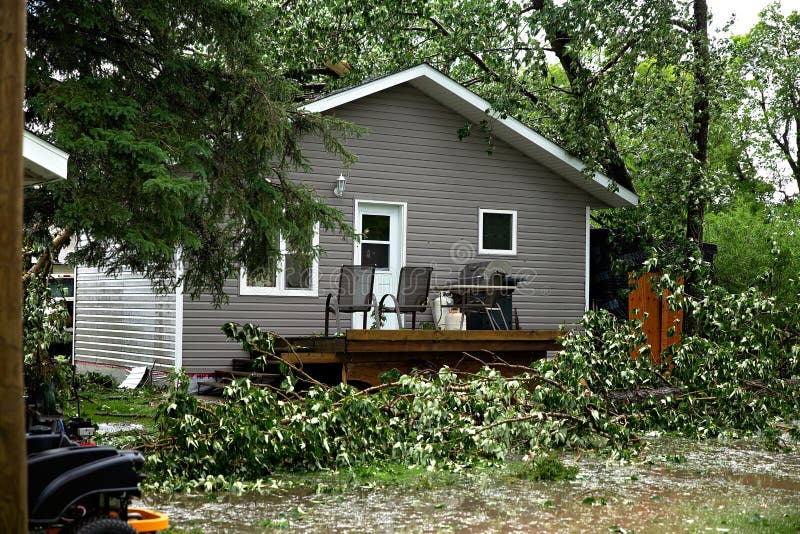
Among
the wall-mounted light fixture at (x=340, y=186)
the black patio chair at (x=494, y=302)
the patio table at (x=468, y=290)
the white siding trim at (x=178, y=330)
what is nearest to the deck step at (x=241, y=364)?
the white siding trim at (x=178, y=330)

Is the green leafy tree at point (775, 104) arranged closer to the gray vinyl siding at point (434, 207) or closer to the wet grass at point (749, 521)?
the gray vinyl siding at point (434, 207)

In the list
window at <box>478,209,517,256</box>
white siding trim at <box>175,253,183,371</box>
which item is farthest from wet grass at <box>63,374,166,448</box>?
window at <box>478,209,517,256</box>

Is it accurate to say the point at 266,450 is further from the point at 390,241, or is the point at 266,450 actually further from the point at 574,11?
the point at 574,11

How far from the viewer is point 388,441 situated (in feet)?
26.4

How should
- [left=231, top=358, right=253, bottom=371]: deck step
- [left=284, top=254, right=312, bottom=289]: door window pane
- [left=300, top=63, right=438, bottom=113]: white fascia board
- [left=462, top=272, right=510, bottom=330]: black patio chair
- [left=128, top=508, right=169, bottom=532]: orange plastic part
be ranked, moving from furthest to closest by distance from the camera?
[left=284, top=254, right=312, bottom=289]: door window pane, [left=300, top=63, right=438, bottom=113]: white fascia board, [left=231, top=358, right=253, bottom=371]: deck step, [left=462, top=272, right=510, bottom=330]: black patio chair, [left=128, top=508, right=169, bottom=532]: orange plastic part

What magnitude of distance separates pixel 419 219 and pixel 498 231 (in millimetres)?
1571

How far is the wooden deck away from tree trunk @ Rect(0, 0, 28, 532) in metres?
7.56

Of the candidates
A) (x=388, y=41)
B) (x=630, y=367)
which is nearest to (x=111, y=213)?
(x=630, y=367)

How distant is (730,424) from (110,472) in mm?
7559

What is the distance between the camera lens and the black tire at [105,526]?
411cm

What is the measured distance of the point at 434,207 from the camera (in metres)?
15.3

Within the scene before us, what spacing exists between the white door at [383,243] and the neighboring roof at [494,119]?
177 cm

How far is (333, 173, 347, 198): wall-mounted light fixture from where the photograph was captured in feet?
47.0

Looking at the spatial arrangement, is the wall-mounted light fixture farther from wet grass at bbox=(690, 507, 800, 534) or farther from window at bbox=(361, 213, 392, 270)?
wet grass at bbox=(690, 507, 800, 534)
